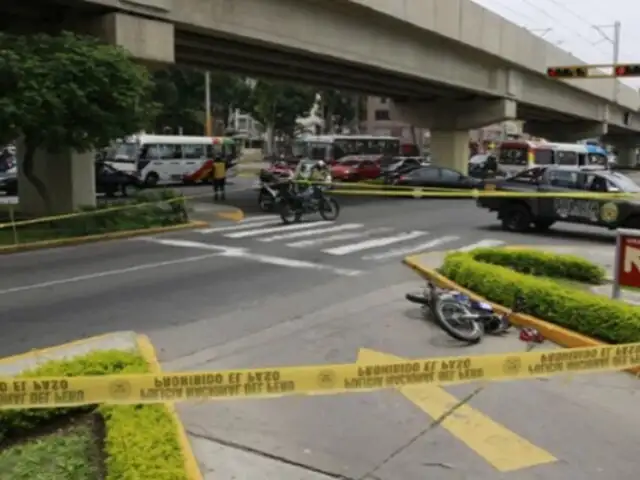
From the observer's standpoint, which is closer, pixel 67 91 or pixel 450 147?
pixel 67 91

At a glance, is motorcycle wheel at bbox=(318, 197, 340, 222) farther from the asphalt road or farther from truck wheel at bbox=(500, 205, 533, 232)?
truck wheel at bbox=(500, 205, 533, 232)

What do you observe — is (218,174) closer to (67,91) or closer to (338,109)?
(67,91)

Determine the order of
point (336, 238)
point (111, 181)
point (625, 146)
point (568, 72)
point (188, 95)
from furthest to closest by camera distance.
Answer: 1. point (625, 146)
2. point (188, 95)
3. point (568, 72)
4. point (111, 181)
5. point (336, 238)

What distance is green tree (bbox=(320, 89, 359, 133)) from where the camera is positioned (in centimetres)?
7981

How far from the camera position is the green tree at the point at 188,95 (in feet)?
203

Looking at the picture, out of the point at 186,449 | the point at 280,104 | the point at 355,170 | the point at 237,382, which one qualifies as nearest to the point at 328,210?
the point at 186,449

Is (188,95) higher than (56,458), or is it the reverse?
(188,95)

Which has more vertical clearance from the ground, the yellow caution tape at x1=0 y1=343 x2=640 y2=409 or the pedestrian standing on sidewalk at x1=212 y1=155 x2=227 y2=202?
the pedestrian standing on sidewalk at x1=212 y1=155 x2=227 y2=202

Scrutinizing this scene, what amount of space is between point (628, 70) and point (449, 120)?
11.4m

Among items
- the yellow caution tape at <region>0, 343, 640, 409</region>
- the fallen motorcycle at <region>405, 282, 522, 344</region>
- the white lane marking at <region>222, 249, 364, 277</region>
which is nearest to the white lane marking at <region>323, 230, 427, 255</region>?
the white lane marking at <region>222, 249, 364, 277</region>

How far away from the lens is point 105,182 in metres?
29.8

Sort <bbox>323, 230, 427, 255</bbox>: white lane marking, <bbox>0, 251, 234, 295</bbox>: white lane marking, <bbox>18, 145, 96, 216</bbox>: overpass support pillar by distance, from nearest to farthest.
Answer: <bbox>0, 251, 234, 295</bbox>: white lane marking
<bbox>323, 230, 427, 255</bbox>: white lane marking
<bbox>18, 145, 96, 216</bbox>: overpass support pillar

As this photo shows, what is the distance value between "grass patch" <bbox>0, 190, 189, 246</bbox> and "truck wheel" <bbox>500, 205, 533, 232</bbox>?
8402mm

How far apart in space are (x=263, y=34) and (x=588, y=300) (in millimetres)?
14616
